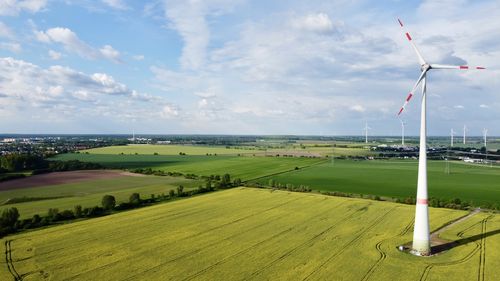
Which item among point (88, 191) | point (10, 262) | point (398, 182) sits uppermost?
point (398, 182)

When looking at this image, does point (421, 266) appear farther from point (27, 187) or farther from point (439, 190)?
point (27, 187)

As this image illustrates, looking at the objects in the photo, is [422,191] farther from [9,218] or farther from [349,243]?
[9,218]

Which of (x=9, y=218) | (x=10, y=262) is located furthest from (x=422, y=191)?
(x=9, y=218)

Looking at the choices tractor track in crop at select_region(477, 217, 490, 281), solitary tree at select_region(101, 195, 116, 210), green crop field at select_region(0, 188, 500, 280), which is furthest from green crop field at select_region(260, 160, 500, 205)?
solitary tree at select_region(101, 195, 116, 210)

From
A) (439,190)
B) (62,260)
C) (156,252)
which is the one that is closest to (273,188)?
(439,190)

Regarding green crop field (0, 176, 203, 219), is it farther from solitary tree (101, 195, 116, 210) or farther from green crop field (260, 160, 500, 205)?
green crop field (260, 160, 500, 205)

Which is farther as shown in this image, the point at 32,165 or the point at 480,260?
the point at 32,165

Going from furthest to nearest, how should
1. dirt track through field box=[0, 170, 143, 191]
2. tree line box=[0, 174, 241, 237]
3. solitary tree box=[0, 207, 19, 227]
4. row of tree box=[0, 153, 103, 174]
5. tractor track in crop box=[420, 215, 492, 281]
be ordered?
row of tree box=[0, 153, 103, 174] < dirt track through field box=[0, 170, 143, 191] < tree line box=[0, 174, 241, 237] < solitary tree box=[0, 207, 19, 227] < tractor track in crop box=[420, 215, 492, 281]

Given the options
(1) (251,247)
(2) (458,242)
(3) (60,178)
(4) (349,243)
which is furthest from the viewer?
(3) (60,178)
